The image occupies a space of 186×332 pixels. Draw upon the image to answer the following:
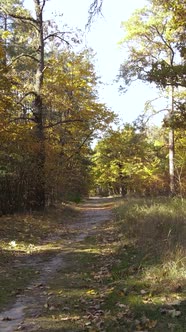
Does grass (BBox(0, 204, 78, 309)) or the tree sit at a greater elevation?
the tree

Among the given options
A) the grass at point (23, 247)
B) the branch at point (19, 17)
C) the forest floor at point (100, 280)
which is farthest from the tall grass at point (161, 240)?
the branch at point (19, 17)

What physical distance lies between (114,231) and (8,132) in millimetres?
5161

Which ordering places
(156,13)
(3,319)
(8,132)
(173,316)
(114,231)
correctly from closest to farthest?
(173,316) → (3,319) → (114,231) → (8,132) → (156,13)

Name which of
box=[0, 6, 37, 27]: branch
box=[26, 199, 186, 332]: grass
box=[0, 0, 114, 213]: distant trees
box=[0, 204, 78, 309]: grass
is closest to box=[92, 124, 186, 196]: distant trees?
box=[0, 0, 114, 213]: distant trees

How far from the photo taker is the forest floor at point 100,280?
5402 mm

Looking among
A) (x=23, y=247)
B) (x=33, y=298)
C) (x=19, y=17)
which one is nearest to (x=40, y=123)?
(x=19, y=17)

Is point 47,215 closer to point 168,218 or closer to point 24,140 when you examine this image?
point 24,140

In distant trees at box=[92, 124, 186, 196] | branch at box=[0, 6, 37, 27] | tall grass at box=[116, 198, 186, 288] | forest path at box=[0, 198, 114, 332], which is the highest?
branch at box=[0, 6, 37, 27]

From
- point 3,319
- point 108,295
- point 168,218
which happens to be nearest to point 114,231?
point 168,218

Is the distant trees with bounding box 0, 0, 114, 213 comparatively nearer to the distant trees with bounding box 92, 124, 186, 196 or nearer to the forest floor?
the forest floor

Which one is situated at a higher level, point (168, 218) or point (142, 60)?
point (142, 60)

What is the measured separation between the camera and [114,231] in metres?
13.6

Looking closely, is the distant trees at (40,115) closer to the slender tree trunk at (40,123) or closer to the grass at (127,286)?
the slender tree trunk at (40,123)

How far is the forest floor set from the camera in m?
5.40
